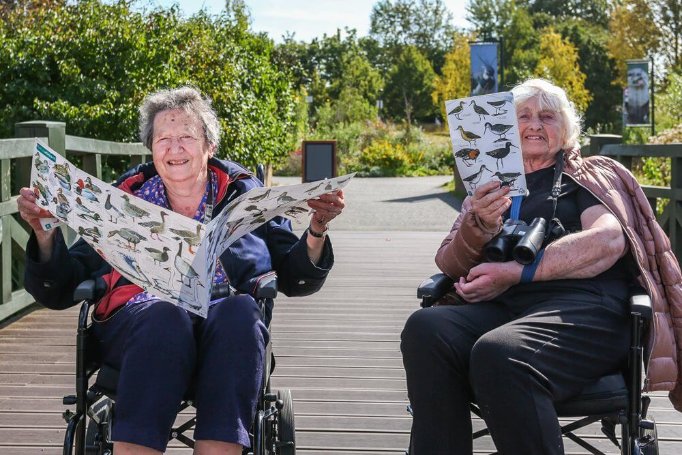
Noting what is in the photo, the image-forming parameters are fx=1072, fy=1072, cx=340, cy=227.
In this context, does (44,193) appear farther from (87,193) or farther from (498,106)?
(498,106)

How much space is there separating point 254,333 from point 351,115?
3386cm

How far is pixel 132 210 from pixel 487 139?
3.04ft

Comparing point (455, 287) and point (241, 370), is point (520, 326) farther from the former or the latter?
point (241, 370)

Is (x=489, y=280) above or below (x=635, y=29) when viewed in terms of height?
below

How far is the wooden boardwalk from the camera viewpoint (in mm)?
3537

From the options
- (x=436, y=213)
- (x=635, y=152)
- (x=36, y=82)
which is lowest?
(x=436, y=213)

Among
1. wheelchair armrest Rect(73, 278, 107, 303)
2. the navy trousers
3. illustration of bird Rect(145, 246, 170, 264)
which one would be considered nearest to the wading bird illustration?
the navy trousers

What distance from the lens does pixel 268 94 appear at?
14391 millimetres

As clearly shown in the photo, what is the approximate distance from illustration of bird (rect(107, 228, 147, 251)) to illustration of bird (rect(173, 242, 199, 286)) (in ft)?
0.34

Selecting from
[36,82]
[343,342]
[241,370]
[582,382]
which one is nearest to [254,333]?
[241,370]

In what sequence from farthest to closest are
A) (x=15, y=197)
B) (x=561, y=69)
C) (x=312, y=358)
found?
(x=561, y=69), (x=15, y=197), (x=312, y=358)

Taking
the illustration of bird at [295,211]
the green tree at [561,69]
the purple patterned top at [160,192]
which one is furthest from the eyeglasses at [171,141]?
the green tree at [561,69]

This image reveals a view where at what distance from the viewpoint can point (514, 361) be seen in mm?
2580

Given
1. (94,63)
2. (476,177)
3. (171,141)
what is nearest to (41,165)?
(171,141)
